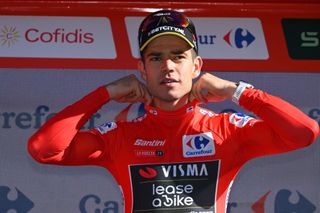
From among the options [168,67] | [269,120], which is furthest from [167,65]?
[269,120]

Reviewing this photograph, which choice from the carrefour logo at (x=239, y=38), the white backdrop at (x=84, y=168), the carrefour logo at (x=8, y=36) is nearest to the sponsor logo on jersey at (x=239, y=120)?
the white backdrop at (x=84, y=168)

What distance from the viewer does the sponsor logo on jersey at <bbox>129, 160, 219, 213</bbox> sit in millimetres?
2609

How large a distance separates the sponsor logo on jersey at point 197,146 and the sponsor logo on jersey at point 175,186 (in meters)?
0.03

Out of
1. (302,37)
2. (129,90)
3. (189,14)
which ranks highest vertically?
(189,14)

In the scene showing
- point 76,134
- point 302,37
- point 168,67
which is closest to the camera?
point 168,67

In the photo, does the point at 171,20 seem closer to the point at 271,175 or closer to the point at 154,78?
the point at 154,78

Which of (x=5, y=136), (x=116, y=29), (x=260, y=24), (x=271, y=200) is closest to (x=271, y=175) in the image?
(x=271, y=200)

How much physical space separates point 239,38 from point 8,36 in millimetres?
1258

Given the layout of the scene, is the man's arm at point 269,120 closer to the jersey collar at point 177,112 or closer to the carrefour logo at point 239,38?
the jersey collar at point 177,112

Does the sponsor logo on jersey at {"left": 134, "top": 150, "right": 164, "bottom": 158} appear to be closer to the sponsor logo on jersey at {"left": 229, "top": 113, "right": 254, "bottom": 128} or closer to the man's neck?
the man's neck

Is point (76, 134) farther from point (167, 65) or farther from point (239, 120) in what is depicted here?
point (239, 120)

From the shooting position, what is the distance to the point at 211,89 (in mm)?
2641

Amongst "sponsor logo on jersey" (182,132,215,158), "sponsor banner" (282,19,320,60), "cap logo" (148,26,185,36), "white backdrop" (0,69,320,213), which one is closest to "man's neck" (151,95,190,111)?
"sponsor logo on jersey" (182,132,215,158)

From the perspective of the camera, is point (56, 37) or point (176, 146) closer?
point (176, 146)
